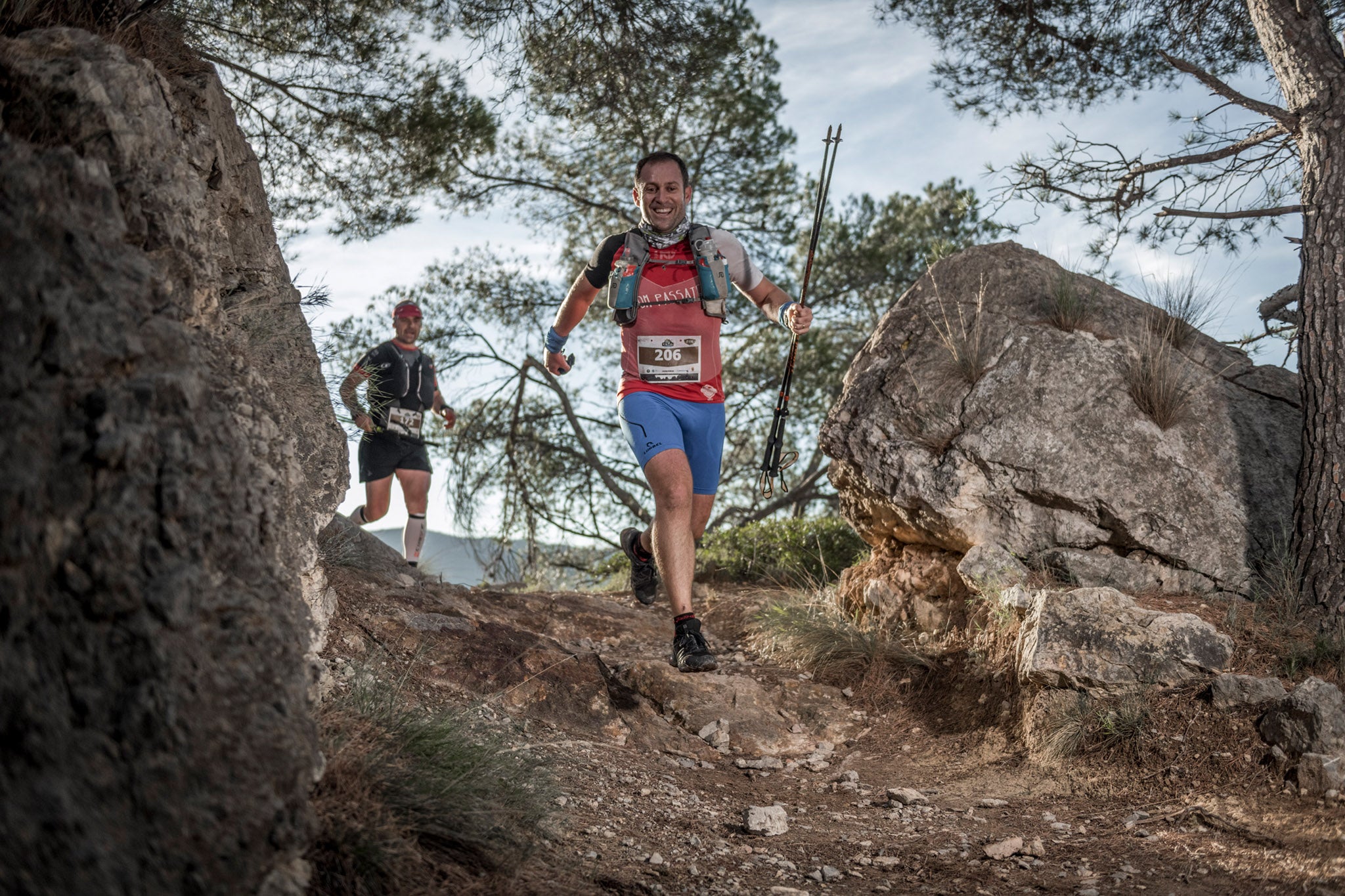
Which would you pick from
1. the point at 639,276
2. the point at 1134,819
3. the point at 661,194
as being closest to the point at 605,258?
the point at 639,276

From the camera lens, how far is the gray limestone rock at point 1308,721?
12.3ft

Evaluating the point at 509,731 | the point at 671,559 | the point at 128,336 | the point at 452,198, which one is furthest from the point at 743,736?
the point at 452,198

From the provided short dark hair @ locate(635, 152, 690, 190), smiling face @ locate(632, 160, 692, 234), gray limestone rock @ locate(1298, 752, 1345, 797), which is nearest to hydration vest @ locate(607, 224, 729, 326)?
smiling face @ locate(632, 160, 692, 234)

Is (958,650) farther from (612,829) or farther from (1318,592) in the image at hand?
(612,829)

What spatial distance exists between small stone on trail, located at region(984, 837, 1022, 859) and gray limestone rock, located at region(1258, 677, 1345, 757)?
4.30ft

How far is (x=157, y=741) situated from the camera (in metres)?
1.83

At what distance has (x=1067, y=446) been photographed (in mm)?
5336

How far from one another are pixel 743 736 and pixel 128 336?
351 cm

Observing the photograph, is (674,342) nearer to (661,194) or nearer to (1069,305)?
(661,194)

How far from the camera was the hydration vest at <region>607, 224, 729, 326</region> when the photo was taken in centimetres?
468

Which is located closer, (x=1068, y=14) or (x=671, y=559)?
(x=671, y=559)

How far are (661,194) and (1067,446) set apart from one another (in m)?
2.72

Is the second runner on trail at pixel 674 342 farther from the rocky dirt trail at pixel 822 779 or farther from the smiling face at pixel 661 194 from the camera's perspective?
the rocky dirt trail at pixel 822 779

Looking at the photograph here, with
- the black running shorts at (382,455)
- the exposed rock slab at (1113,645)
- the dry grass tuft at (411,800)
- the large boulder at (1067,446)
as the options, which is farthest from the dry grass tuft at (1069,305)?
the black running shorts at (382,455)
